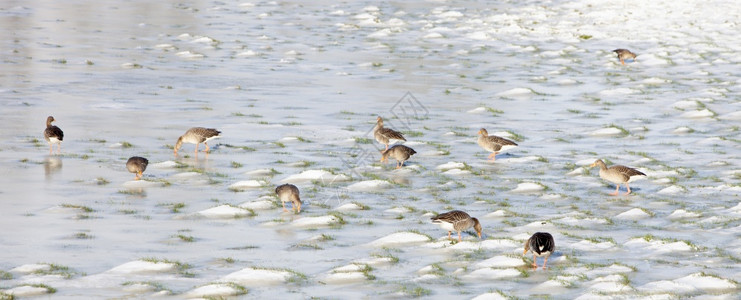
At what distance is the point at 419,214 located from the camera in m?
20.5

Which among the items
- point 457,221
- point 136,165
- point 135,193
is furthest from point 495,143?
point 135,193

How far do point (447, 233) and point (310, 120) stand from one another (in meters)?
12.3

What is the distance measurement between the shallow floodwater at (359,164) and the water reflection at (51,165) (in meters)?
0.14

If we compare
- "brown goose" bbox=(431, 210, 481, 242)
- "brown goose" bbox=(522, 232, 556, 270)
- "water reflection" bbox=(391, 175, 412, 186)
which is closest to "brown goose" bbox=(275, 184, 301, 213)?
"brown goose" bbox=(431, 210, 481, 242)

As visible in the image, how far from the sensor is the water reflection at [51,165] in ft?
75.5

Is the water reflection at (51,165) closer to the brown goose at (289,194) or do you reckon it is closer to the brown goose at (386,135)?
the brown goose at (289,194)

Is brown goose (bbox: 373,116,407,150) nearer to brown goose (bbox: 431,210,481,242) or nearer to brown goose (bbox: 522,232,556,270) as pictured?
brown goose (bbox: 431,210,481,242)

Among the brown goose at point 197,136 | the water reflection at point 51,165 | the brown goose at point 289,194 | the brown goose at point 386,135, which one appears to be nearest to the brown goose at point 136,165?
the water reflection at point 51,165

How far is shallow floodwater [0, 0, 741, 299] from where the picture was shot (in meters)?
16.4

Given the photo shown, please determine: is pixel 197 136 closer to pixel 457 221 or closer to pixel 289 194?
pixel 289 194

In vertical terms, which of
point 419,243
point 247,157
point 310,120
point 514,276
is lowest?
point 514,276

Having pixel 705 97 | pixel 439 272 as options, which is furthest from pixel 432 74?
pixel 439 272

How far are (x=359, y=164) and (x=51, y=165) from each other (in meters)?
6.72

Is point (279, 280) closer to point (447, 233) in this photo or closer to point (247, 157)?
point (447, 233)
